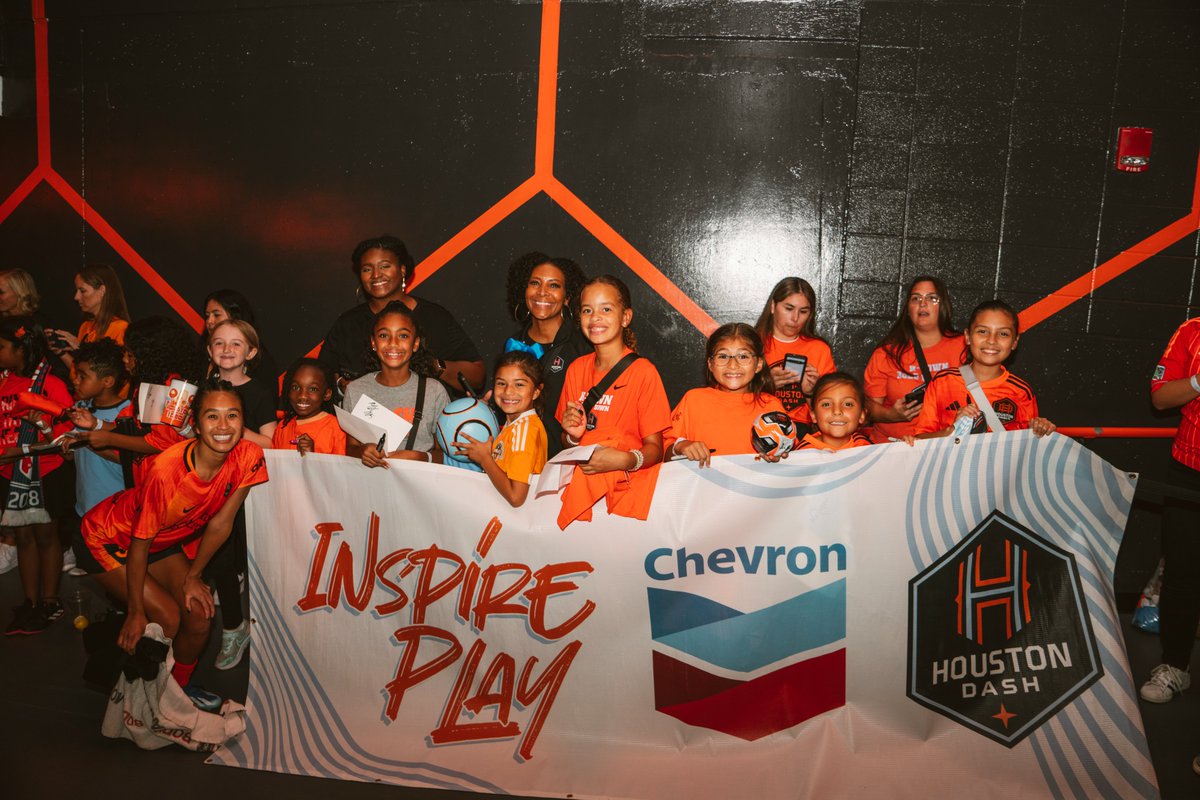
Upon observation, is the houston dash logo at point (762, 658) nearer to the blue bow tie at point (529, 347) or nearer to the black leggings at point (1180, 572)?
the blue bow tie at point (529, 347)

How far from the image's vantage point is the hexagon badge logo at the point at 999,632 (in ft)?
10.6

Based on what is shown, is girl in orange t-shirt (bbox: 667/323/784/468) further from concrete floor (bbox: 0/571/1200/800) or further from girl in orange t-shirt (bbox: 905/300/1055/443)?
concrete floor (bbox: 0/571/1200/800)

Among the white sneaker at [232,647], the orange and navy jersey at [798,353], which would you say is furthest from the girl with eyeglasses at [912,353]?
the white sneaker at [232,647]

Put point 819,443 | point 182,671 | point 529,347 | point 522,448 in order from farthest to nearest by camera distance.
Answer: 1. point 529,347
2. point 182,671
3. point 819,443
4. point 522,448

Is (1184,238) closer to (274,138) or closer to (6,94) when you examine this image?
(274,138)

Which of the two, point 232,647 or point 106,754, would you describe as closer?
point 106,754

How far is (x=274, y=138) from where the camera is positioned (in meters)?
6.02

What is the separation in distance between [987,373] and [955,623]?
3.86ft

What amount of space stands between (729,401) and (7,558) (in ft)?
15.8

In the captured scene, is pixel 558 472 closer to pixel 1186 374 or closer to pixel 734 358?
pixel 734 358

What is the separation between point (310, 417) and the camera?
4113 mm

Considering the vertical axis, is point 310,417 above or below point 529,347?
below

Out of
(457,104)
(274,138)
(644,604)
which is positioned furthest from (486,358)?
(644,604)

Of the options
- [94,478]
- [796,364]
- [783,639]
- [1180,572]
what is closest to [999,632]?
[783,639]
